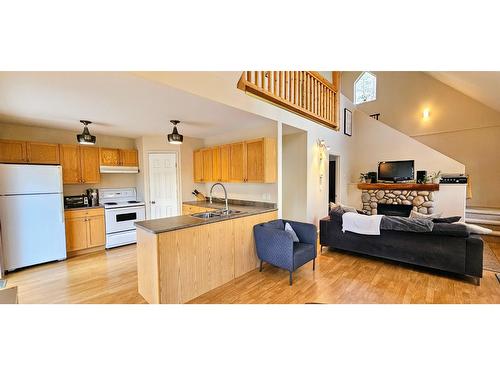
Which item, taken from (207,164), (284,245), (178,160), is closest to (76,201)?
(178,160)

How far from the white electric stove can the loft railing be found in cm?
315

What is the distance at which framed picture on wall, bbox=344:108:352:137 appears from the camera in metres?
6.09

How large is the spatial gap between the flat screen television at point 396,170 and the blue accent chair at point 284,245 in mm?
4260

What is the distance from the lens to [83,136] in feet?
9.87

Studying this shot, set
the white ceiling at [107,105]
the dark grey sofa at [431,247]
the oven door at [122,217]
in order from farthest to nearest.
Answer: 1. the oven door at [122,217]
2. the dark grey sofa at [431,247]
3. the white ceiling at [107,105]

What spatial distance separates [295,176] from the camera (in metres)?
4.53

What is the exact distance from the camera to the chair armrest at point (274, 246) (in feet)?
8.43

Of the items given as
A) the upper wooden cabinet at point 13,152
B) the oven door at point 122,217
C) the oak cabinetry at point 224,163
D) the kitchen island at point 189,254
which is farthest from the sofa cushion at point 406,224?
the upper wooden cabinet at point 13,152

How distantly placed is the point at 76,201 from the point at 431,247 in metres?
5.67

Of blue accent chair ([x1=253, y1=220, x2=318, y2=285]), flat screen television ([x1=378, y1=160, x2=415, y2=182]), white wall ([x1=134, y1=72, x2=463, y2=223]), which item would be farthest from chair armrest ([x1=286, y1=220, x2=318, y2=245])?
flat screen television ([x1=378, y1=160, x2=415, y2=182])

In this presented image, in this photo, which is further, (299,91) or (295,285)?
(299,91)

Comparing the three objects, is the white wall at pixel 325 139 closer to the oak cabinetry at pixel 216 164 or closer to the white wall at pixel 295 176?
the white wall at pixel 295 176

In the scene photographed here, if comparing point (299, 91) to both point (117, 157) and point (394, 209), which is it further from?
point (394, 209)
